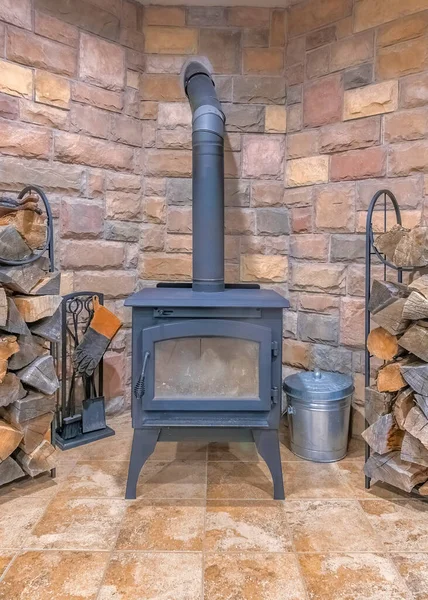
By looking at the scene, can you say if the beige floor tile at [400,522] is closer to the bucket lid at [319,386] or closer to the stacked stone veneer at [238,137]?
the bucket lid at [319,386]

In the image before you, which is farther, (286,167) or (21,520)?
(286,167)

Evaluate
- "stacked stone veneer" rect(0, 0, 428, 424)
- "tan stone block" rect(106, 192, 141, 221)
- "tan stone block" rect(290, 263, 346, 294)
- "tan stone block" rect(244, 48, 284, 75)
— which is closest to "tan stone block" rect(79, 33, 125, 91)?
"stacked stone veneer" rect(0, 0, 428, 424)

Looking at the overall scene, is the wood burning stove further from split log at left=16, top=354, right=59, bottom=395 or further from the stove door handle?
split log at left=16, top=354, right=59, bottom=395

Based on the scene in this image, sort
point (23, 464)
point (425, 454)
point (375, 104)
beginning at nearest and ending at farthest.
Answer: point (425, 454) < point (23, 464) < point (375, 104)

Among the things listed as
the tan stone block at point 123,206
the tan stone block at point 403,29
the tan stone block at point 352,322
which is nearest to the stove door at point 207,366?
the tan stone block at point 352,322

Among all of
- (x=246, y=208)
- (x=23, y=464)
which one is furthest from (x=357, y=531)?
(x=246, y=208)

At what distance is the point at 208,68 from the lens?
2465 millimetres

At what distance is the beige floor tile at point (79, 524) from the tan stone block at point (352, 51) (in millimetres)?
2269

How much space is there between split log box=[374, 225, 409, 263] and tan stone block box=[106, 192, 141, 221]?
1326 mm

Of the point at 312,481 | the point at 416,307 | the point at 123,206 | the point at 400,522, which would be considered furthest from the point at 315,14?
the point at 400,522

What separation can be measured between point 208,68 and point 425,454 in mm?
2162

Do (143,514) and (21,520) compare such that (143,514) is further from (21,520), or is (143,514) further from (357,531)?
(357,531)

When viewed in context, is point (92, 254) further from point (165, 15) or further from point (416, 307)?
point (416, 307)

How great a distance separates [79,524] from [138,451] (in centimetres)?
32
